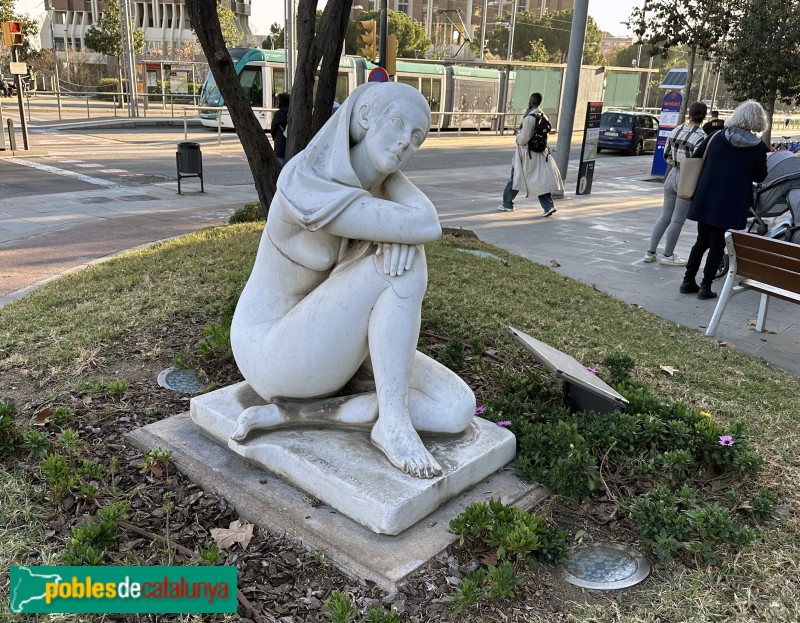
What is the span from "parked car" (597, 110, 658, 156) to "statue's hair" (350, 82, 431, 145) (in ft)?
81.1

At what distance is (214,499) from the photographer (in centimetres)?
296

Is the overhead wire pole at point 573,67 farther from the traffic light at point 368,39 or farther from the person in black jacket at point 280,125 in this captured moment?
the person in black jacket at point 280,125

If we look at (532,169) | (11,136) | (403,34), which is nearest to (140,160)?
(11,136)

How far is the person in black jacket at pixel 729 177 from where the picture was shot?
261 inches

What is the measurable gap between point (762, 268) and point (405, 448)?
4053 millimetres

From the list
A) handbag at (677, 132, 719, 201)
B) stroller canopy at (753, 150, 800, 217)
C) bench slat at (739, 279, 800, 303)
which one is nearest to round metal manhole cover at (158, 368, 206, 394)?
bench slat at (739, 279, 800, 303)

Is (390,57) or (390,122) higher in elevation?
(390,57)

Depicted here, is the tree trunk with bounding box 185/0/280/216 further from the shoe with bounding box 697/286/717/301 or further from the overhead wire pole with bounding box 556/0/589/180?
the overhead wire pole with bounding box 556/0/589/180

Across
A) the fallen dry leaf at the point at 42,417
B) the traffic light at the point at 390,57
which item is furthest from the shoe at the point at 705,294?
the traffic light at the point at 390,57

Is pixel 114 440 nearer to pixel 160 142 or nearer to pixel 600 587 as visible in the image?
pixel 600 587

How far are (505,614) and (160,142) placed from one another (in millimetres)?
21662

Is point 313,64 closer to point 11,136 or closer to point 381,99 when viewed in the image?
point 381,99

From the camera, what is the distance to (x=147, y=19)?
7056 centimetres

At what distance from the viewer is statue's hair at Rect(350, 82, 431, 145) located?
9.25 ft
